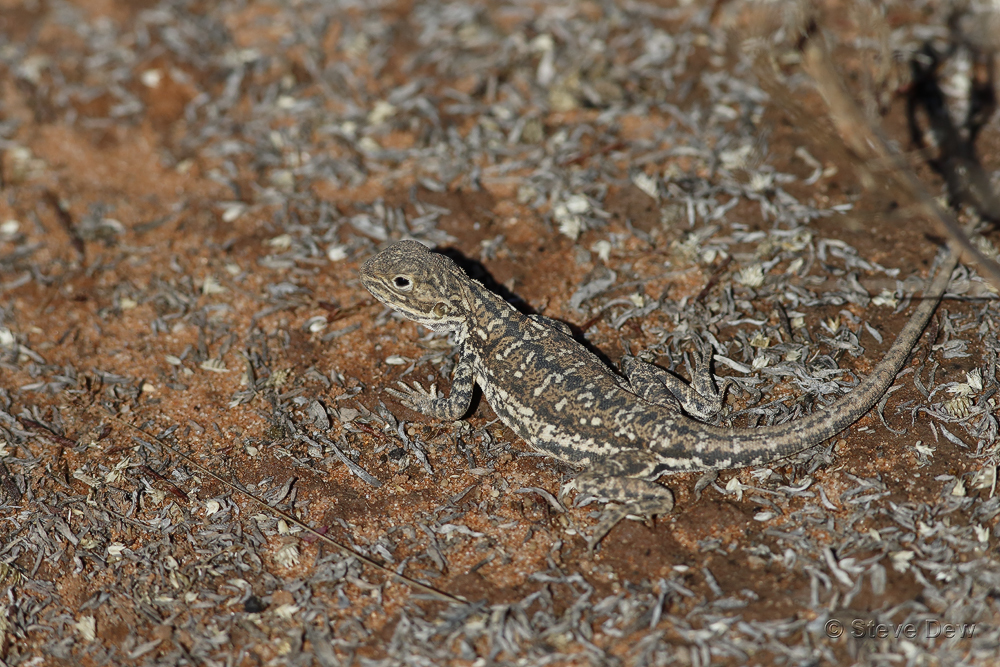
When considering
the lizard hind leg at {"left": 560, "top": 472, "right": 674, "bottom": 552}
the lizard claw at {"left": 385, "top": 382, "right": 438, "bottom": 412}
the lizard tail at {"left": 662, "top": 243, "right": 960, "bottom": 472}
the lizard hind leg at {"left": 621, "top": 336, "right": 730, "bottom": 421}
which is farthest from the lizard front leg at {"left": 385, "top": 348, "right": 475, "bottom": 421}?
the lizard tail at {"left": 662, "top": 243, "right": 960, "bottom": 472}

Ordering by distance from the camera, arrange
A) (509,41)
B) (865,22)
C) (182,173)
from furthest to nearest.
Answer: (509,41), (182,173), (865,22)

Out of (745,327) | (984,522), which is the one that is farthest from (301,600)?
(984,522)

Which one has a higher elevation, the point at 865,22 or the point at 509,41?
the point at 865,22

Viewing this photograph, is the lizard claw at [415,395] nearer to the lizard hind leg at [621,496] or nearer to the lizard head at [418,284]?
the lizard head at [418,284]

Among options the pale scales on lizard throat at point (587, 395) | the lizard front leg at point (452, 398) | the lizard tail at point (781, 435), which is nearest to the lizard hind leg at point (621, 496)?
the pale scales on lizard throat at point (587, 395)

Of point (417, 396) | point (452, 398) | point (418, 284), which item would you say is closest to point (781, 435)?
point (452, 398)

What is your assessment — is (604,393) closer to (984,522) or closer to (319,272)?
(984,522)

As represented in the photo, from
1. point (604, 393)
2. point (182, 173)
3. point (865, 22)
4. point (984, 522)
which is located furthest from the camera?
point (182, 173)
